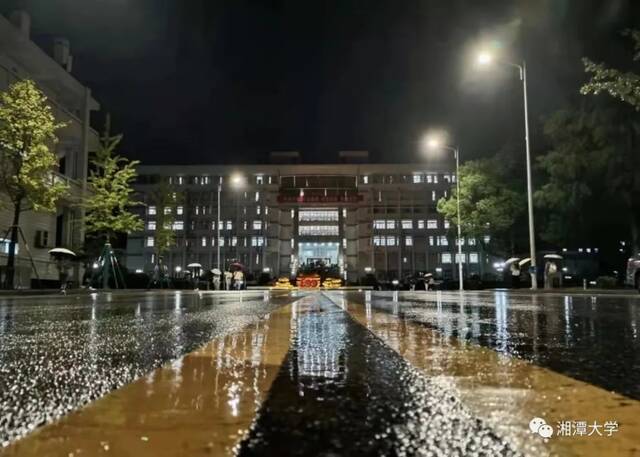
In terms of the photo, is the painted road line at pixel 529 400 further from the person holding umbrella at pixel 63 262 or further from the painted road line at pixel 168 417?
the person holding umbrella at pixel 63 262

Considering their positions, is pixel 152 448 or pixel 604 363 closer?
pixel 152 448

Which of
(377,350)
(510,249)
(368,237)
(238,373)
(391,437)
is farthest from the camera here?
(368,237)

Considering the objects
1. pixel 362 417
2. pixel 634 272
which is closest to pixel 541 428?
pixel 362 417

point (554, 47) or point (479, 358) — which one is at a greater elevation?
point (554, 47)

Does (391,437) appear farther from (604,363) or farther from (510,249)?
(510,249)

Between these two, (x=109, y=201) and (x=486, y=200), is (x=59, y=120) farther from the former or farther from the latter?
(x=486, y=200)

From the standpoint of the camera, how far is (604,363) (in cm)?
277

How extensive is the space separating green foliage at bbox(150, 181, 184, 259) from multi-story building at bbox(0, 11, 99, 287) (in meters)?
6.08

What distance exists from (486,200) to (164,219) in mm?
24679

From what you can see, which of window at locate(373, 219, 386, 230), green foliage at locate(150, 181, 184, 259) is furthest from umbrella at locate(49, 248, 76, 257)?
window at locate(373, 219, 386, 230)

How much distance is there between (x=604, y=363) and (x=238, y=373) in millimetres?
1769

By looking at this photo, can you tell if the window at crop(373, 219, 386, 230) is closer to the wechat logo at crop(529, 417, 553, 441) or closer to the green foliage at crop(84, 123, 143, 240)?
the green foliage at crop(84, 123, 143, 240)

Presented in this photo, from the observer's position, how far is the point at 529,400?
183cm

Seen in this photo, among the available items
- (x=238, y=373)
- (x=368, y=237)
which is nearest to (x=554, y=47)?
(x=238, y=373)
